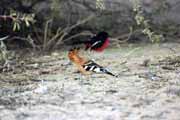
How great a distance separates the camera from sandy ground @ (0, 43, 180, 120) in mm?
2971

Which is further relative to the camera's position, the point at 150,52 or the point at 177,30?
the point at 177,30

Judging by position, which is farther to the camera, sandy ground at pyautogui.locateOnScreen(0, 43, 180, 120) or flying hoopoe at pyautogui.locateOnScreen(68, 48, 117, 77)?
flying hoopoe at pyautogui.locateOnScreen(68, 48, 117, 77)

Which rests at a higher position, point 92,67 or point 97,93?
point 92,67

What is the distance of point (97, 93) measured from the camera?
3.36 metres

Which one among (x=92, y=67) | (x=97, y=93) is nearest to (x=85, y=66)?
(x=92, y=67)

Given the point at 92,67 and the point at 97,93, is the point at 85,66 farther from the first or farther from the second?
the point at 97,93

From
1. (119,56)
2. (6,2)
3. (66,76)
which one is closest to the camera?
(66,76)

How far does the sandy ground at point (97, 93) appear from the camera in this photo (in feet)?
9.75

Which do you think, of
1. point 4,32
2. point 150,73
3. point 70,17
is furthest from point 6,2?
point 150,73

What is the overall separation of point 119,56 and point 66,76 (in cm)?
77

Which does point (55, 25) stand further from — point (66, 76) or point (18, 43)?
point (66, 76)

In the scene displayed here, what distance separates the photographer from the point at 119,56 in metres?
4.45

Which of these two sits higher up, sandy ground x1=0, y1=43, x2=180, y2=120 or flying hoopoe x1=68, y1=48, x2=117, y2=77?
flying hoopoe x1=68, y1=48, x2=117, y2=77

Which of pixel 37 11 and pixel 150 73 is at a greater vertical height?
pixel 37 11
